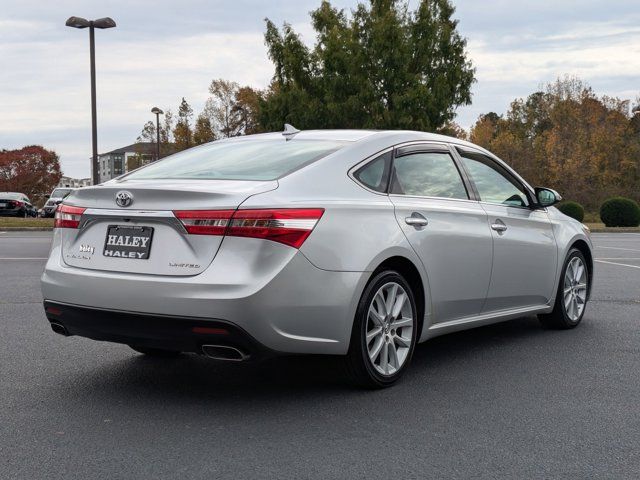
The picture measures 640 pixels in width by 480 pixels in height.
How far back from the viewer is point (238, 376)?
548cm

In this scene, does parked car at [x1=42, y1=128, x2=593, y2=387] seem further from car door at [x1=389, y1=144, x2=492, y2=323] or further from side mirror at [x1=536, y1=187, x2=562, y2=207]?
side mirror at [x1=536, y1=187, x2=562, y2=207]

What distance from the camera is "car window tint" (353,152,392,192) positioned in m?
5.16

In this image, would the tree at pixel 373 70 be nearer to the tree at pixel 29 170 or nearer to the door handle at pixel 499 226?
the door handle at pixel 499 226

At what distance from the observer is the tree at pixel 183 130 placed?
197ft

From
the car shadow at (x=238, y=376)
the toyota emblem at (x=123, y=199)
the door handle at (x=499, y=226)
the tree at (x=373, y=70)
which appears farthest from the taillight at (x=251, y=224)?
the tree at (x=373, y=70)

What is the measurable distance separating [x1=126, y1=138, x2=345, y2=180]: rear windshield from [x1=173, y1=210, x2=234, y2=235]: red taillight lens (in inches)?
19.7

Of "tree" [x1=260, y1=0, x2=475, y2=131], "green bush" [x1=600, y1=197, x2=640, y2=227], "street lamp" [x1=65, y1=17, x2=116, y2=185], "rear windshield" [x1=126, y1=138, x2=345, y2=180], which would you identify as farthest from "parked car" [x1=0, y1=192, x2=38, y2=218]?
"rear windshield" [x1=126, y1=138, x2=345, y2=180]

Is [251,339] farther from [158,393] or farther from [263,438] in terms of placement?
[158,393]

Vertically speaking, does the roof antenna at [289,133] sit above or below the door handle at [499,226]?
above

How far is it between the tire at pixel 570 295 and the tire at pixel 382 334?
233cm

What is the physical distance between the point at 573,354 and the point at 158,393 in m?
3.15

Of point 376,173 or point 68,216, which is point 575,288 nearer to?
point 376,173

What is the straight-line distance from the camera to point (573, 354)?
632 cm

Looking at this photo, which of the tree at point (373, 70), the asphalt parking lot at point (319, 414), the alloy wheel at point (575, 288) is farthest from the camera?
the tree at point (373, 70)
